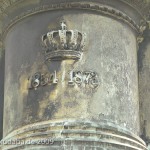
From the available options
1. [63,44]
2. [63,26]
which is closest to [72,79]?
[63,44]

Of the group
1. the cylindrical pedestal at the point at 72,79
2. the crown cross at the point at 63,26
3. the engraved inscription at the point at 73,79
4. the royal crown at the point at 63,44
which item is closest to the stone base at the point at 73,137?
the cylindrical pedestal at the point at 72,79

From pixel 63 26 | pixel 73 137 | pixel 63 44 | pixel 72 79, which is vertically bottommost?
pixel 73 137

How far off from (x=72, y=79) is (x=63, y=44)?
466 mm

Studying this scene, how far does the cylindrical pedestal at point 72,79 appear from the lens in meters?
8.55

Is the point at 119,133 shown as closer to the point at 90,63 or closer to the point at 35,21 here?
the point at 90,63

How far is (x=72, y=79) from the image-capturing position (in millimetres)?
8797

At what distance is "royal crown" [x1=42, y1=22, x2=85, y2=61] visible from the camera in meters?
8.88

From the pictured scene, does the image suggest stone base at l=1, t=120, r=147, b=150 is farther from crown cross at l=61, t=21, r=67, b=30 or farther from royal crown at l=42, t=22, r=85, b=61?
crown cross at l=61, t=21, r=67, b=30

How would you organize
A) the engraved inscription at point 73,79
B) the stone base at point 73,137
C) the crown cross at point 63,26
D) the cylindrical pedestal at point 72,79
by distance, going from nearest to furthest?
the stone base at point 73,137, the cylindrical pedestal at point 72,79, the engraved inscription at point 73,79, the crown cross at point 63,26

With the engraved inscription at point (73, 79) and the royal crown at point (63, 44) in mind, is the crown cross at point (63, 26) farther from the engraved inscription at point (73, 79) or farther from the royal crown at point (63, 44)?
the engraved inscription at point (73, 79)

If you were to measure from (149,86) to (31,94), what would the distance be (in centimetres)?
178

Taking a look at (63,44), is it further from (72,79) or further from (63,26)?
(72,79)

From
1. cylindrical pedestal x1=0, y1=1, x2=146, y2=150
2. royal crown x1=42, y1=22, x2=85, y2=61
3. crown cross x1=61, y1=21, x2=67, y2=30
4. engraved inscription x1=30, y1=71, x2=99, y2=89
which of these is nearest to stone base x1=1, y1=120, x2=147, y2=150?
cylindrical pedestal x1=0, y1=1, x2=146, y2=150

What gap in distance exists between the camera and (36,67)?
9047 millimetres
